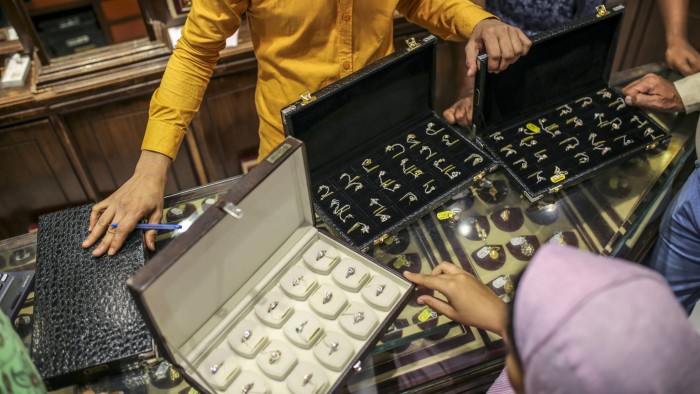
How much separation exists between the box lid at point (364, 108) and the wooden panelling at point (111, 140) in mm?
1454

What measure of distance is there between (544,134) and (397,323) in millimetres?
899

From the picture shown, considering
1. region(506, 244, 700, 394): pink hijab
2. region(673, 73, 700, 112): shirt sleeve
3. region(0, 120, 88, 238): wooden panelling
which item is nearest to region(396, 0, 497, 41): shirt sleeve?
region(673, 73, 700, 112): shirt sleeve

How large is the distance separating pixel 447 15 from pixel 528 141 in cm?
50

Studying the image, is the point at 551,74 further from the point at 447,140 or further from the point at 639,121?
the point at 447,140

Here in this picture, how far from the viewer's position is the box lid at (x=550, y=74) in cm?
181

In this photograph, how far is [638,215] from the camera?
170 cm

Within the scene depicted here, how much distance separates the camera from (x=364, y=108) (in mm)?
1736

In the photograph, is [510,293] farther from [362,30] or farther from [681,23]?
[681,23]

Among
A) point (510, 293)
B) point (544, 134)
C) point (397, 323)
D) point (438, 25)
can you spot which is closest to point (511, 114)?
point (544, 134)

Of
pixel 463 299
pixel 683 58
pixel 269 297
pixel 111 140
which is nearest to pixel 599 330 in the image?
pixel 463 299

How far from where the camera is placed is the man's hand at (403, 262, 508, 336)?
133 centimetres

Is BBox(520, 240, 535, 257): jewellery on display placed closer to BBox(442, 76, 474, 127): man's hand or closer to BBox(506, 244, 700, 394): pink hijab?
BBox(442, 76, 474, 127): man's hand

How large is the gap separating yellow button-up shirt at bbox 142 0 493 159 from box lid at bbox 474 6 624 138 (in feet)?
0.66

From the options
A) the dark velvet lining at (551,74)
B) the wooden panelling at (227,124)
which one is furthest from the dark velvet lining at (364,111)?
the wooden panelling at (227,124)
